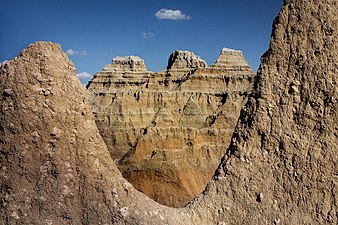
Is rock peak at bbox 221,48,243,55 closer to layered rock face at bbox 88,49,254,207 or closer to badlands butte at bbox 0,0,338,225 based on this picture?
layered rock face at bbox 88,49,254,207

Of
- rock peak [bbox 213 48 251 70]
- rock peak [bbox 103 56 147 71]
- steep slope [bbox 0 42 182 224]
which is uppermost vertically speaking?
rock peak [bbox 103 56 147 71]

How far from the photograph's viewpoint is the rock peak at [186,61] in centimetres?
3578

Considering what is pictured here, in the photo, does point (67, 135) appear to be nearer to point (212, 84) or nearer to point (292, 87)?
point (292, 87)

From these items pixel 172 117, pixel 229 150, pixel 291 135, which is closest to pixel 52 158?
pixel 229 150

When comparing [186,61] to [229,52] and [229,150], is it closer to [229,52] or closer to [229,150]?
[229,52]

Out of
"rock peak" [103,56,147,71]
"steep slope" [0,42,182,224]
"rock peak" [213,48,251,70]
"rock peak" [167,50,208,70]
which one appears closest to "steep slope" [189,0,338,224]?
"steep slope" [0,42,182,224]

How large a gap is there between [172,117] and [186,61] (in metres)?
6.98

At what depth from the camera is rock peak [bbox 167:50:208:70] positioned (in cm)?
3578

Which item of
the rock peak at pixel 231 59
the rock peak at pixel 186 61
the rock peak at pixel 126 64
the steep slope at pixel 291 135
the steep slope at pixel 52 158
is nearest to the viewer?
the steep slope at pixel 52 158

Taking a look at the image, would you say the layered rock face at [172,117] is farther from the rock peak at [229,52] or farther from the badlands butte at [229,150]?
the badlands butte at [229,150]

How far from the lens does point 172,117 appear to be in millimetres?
30234

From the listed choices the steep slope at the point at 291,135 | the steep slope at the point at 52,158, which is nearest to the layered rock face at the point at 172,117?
the steep slope at the point at 291,135

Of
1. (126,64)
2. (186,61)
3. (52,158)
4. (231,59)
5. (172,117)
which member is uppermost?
(126,64)

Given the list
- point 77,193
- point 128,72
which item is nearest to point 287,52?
point 77,193
